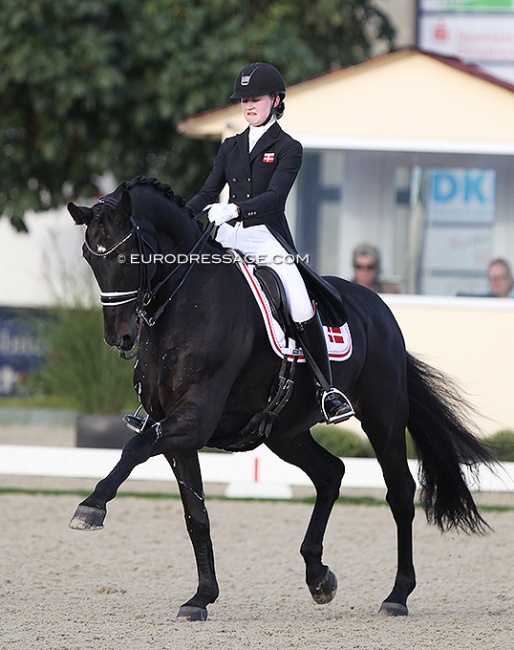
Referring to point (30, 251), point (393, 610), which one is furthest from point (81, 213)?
point (30, 251)

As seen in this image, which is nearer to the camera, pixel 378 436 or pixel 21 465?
pixel 378 436

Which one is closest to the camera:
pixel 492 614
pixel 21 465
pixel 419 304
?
pixel 492 614

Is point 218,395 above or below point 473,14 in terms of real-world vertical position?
below

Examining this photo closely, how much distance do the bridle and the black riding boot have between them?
665mm

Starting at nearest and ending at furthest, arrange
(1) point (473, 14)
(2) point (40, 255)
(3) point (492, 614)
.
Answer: (3) point (492, 614) < (1) point (473, 14) < (2) point (40, 255)

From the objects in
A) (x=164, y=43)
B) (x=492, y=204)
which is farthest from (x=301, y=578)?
(x=164, y=43)

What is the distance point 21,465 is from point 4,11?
18.6 ft

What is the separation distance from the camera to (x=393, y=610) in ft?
20.3

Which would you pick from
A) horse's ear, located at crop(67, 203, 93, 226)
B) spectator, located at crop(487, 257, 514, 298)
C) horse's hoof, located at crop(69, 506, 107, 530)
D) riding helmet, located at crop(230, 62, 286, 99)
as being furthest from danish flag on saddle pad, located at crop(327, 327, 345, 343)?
spectator, located at crop(487, 257, 514, 298)

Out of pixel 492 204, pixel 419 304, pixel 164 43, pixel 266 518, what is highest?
pixel 164 43

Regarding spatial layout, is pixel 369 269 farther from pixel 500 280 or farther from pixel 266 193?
pixel 266 193

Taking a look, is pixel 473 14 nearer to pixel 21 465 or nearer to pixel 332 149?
pixel 332 149

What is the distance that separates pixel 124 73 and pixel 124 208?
361 inches

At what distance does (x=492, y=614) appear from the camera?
20.4 feet
